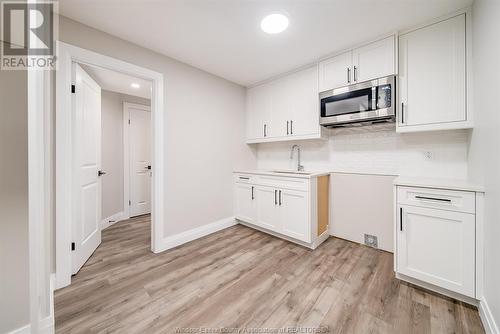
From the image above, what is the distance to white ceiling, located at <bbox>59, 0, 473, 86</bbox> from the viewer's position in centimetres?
166

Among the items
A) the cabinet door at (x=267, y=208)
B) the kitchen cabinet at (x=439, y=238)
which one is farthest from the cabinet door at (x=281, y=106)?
the kitchen cabinet at (x=439, y=238)

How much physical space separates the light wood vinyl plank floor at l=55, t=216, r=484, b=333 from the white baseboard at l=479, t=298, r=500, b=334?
0.05 m

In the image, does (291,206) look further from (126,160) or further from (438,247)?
(126,160)

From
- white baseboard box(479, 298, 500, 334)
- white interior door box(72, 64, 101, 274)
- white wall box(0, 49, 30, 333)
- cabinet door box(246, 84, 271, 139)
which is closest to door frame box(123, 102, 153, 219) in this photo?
white interior door box(72, 64, 101, 274)

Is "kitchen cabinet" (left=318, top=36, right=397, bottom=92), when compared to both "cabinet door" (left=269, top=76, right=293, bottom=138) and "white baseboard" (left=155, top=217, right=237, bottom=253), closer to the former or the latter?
"cabinet door" (left=269, top=76, right=293, bottom=138)

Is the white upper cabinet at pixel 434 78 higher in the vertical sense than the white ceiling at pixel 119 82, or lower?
lower

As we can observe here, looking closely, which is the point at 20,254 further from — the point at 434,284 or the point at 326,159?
the point at 326,159

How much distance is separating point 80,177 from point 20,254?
3.20 feet

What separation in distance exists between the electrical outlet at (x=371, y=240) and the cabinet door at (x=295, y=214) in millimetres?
759

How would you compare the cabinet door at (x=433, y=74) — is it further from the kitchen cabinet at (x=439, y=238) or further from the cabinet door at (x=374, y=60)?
the kitchen cabinet at (x=439, y=238)

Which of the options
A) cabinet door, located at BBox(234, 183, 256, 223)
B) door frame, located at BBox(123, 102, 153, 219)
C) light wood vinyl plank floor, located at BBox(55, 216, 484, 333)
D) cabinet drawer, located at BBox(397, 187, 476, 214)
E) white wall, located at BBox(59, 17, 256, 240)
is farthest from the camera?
door frame, located at BBox(123, 102, 153, 219)

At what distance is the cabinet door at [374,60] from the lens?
2.02 metres

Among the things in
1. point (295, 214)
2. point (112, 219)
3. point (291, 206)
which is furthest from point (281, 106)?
point (112, 219)

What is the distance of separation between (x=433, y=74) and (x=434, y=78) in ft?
0.13
